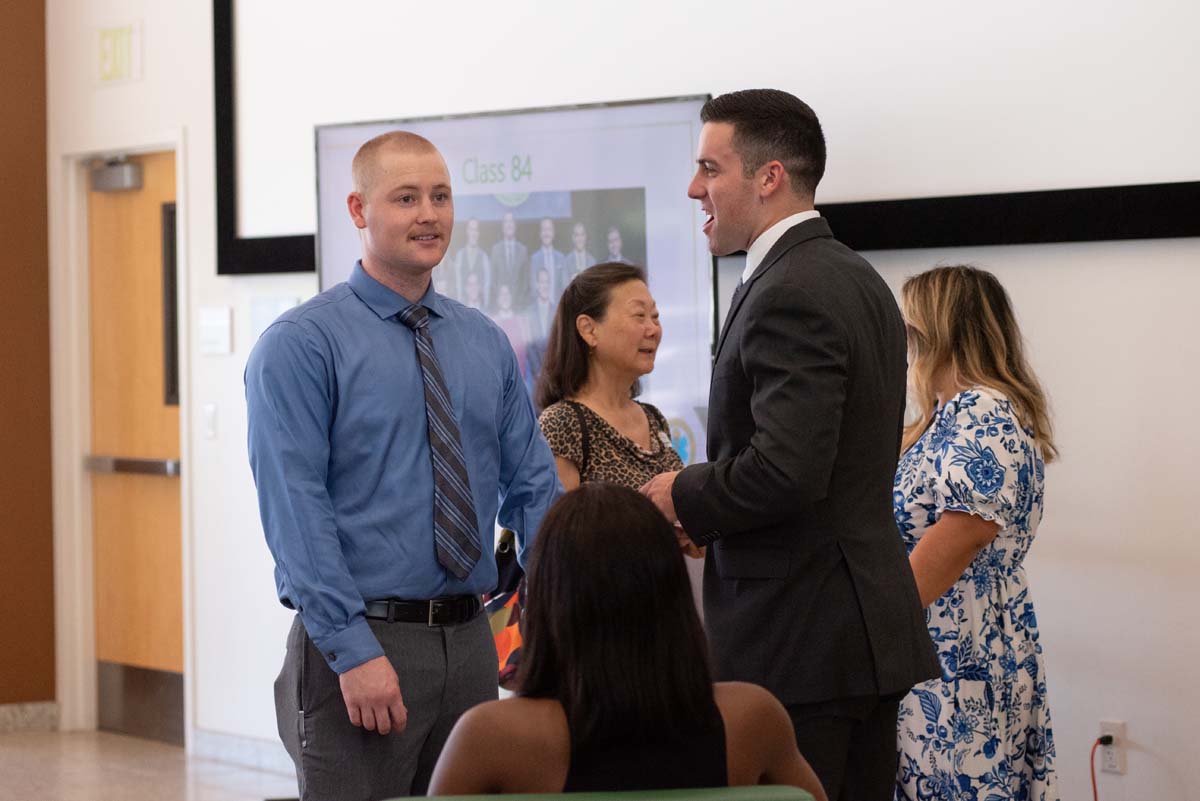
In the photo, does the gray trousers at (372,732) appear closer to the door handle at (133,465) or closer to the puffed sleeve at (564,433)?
the puffed sleeve at (564,433)

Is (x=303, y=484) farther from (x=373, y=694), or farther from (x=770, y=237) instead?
(x=770, y=237)

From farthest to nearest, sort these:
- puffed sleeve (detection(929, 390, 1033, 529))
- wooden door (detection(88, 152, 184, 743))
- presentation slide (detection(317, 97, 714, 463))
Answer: wooden door (detection(88, 152, 184, 743))
presentation slide (detection(317, 97, 714, 463))
puffed sleeve (detection(929, 390, 1033, 529))

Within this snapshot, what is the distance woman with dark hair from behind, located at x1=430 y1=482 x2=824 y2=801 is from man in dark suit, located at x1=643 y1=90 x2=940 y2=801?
542mm

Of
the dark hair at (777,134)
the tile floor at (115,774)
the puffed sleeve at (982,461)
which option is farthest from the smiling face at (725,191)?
the tile floor at (115,774)

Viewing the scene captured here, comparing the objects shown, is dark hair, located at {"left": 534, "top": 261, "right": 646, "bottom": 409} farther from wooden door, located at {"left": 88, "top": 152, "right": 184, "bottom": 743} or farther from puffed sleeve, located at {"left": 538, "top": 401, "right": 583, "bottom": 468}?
wooden door, located at {"left": 88, "top": 152, "right": 184, "bottom": 743}

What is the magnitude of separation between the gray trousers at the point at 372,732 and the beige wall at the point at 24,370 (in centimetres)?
384

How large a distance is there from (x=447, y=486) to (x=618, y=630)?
0.79m

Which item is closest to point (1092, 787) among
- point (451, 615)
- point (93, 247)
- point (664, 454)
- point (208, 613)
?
point (664, 454)

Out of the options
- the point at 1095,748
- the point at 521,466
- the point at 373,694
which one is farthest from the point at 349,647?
the point at 1095,748

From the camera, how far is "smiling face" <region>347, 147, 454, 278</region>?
92.7 inches

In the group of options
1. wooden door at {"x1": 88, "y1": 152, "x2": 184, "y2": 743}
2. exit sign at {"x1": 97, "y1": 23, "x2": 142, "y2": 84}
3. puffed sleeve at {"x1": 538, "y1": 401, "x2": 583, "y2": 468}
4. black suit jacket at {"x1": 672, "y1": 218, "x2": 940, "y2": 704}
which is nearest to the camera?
black suit jacket at {"x1": 672, "y1": 218, "x2": 940, "y2": 704}

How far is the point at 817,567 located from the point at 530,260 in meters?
2.42

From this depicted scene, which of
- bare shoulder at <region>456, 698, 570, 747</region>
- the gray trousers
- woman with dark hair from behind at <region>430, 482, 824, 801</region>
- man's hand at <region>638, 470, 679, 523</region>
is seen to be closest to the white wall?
man's hand at <region>638, 470, 679, 523</region>

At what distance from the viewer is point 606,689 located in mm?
1563
